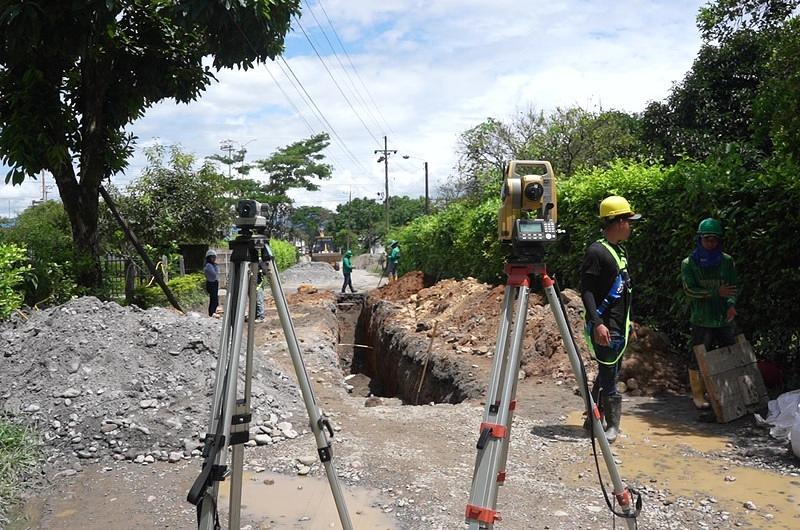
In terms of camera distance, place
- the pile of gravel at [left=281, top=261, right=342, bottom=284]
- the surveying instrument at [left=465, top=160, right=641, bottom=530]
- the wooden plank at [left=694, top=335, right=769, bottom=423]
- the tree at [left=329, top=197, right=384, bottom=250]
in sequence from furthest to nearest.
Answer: the tree at [left=329, top=197, right=384, bottom=250] < the pile of gravel at [left=281, top=261, right=342, bottom=284] < the wooden plank at [left=694, top=335, right=769, bottom=423] < the surveying instrument at [left=465, top=160, right=641, bottom=530]

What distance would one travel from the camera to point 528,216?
2.75 m

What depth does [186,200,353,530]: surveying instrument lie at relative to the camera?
251 cm

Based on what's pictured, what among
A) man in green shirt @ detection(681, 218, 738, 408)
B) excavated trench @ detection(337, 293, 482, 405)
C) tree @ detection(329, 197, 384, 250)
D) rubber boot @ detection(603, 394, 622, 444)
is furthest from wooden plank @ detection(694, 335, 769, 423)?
tree @ detection(329, 197, 384, 250)

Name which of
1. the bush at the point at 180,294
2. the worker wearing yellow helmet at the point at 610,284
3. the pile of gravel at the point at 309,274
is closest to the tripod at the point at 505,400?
the worker wearing yellow helmet at the point at 610,284

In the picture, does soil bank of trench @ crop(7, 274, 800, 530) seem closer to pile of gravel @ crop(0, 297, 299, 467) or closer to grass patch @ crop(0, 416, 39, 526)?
grass patch @ crop(0, 416, 39, 526)

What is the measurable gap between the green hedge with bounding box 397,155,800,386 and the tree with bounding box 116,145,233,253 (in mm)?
14107

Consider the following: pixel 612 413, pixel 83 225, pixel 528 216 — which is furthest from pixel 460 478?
pixel 83 225

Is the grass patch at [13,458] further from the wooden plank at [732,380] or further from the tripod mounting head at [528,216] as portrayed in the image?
the wooden plank at [732,380]

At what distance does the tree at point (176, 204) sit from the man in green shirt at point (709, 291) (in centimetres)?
1695

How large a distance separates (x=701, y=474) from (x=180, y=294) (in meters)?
13.5

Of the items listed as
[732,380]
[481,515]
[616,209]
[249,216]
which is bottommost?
[732,380]

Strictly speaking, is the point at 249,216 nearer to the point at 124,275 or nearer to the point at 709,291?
the point at 709,291

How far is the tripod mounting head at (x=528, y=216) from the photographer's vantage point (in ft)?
8.54

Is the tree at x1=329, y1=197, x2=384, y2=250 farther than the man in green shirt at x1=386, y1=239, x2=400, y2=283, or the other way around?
the tree at x1=329, y1=197, x2=384, y2=250
